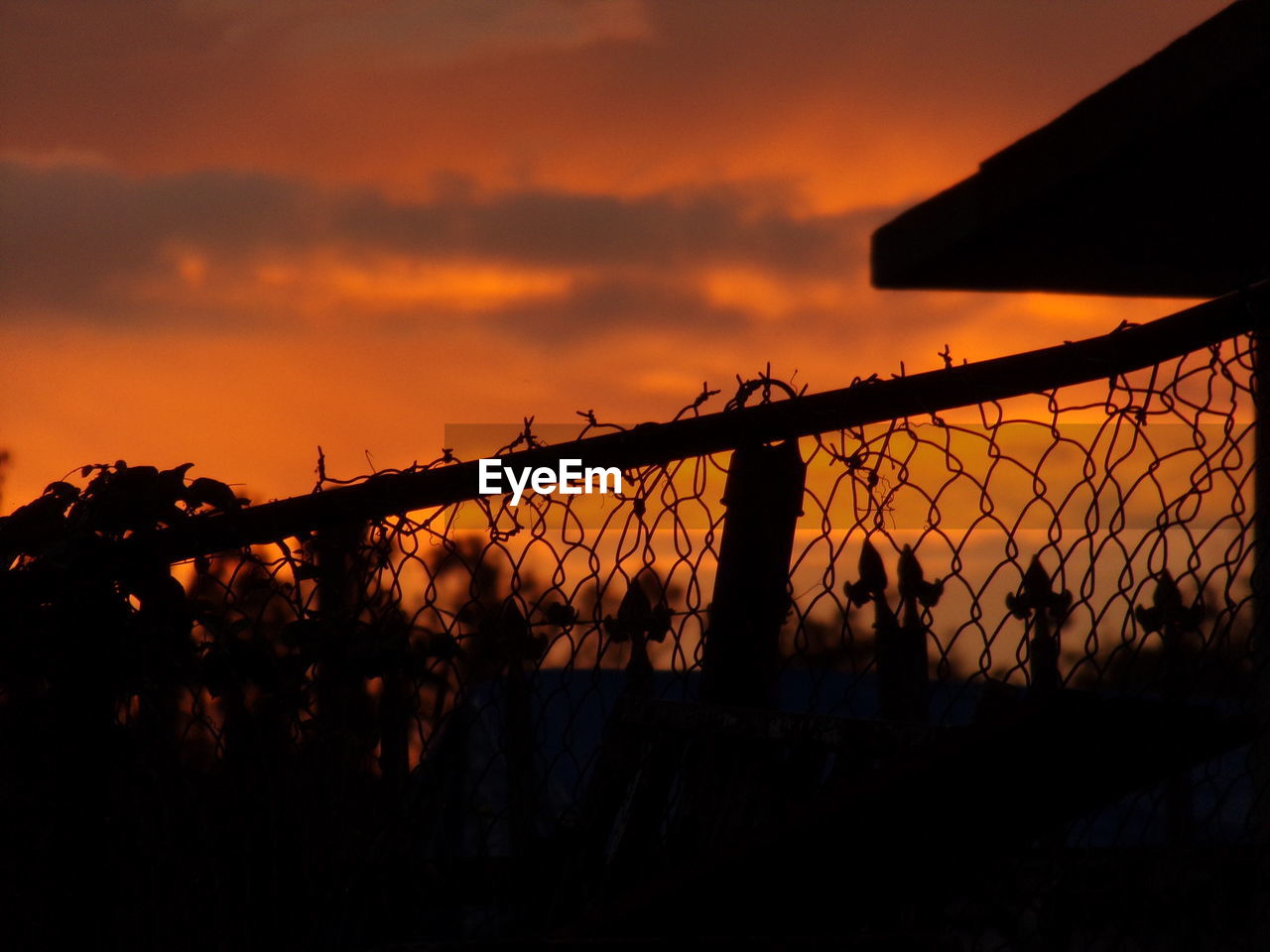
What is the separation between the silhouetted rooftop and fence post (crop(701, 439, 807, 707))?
211 centimetres

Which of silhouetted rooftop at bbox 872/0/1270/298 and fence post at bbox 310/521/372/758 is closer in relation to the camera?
fence post at bbox 310/521/372/758

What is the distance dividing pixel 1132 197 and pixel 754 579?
9.00ft

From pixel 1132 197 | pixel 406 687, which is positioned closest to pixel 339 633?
pixel 406 687

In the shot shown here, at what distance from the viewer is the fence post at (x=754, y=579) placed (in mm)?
2783

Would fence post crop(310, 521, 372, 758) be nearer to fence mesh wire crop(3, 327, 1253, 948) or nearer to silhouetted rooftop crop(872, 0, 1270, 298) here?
fence mesh wire crop(3, 327, 1253, 948)

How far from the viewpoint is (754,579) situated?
2793mm

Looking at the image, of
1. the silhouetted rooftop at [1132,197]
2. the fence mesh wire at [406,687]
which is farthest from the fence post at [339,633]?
the silhouetted rooftop at [1132,197]

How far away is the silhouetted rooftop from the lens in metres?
4.10

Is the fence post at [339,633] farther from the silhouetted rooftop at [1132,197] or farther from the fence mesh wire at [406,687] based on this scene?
the silhouetted rooftop at [1132,197]

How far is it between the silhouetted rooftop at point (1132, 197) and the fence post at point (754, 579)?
2114mm

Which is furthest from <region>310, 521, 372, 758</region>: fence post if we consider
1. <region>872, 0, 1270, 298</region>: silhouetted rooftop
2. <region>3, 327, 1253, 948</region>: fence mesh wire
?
<region>872, 0, 1270, 298</region>: silhouetted rooftop

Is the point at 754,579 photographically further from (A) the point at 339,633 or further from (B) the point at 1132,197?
(B) the point at 1132,197

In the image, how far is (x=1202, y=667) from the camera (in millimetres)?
3000

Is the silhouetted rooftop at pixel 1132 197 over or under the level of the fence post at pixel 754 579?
over
